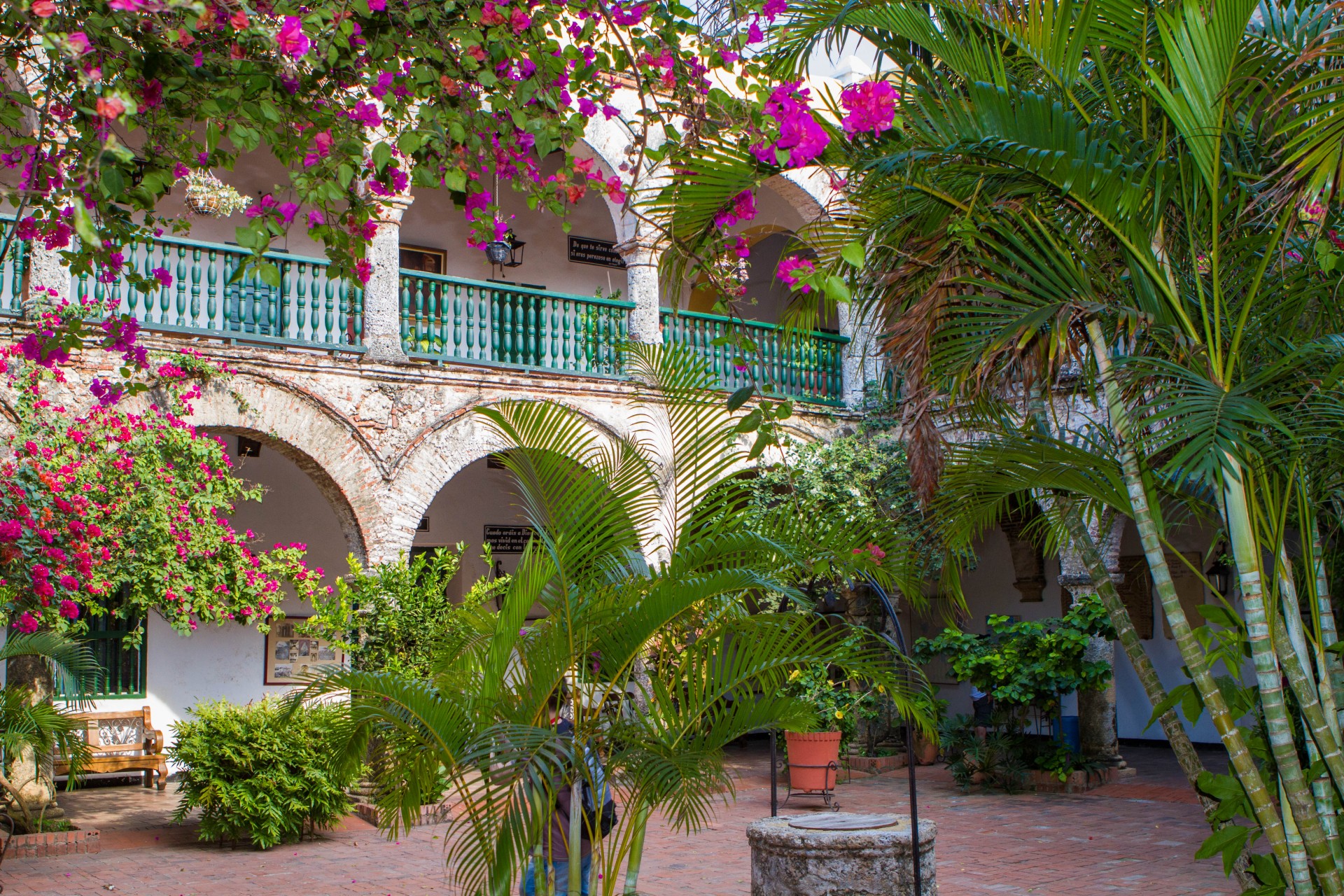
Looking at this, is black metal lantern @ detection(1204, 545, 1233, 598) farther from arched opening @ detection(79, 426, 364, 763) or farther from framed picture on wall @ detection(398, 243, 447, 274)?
arched opening @ detection(79, 426, 364, 763)

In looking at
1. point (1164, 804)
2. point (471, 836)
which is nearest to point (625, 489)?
point (471, 836)

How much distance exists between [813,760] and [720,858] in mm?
2200

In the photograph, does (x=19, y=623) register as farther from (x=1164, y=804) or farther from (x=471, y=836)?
(x=1164, y=804)

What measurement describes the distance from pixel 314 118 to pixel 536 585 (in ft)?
6.02

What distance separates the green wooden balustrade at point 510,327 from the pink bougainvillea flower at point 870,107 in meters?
7.05

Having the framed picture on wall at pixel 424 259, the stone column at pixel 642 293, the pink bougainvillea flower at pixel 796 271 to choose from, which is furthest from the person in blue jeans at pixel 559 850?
the framed picture on wall at pixel 424 259

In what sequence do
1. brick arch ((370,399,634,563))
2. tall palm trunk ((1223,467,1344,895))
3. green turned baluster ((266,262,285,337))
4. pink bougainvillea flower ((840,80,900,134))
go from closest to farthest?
pink bougainvillea flower ((840,80,900,134)), tall palm trunk ((1223,467,1344,895)), green turned baluster ((266,262,285,337)), brick arch ((370,399,634,563))

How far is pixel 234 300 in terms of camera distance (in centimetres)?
1030

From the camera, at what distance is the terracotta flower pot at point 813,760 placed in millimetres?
10336

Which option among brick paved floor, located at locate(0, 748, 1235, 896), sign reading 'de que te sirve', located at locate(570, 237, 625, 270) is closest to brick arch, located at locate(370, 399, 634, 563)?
brick paved floor, located at locate(0, 748, 1235, 896)

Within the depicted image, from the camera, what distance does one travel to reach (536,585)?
4496 millimetres

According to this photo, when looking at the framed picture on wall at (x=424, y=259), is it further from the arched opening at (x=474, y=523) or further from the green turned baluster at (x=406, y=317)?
the green turned baluster at (x=406, y=317)

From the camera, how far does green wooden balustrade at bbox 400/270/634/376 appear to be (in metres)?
11.2

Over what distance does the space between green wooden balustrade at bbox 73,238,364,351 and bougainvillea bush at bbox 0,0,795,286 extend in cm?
513
